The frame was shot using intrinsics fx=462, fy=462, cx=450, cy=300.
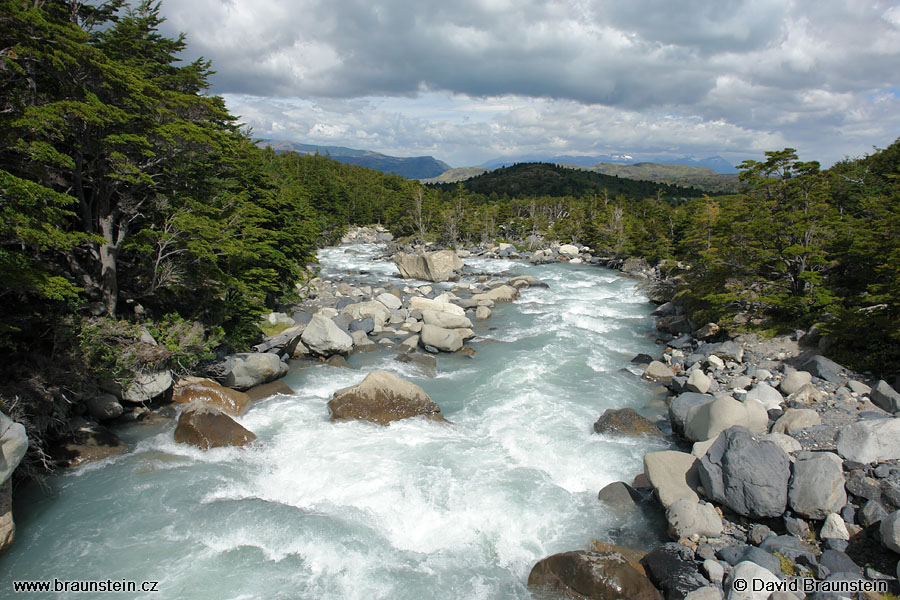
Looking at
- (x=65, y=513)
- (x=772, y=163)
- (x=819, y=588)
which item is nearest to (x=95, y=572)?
(x=65, y=513)

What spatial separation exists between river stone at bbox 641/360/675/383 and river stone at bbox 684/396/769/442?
5.07 m

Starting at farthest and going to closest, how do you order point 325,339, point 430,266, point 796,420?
point 430,266 → point 325,339 → point 796,420

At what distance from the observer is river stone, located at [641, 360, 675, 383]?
1656 cm

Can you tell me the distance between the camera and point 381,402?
1343cm

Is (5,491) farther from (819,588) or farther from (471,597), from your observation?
(819,588)

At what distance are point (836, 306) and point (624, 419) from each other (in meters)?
9.17

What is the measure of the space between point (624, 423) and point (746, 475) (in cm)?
434

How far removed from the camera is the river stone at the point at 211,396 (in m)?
13.5

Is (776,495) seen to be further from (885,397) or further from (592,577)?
(885,397)

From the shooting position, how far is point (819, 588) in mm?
6652

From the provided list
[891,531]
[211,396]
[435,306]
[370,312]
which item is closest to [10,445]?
[211,396]

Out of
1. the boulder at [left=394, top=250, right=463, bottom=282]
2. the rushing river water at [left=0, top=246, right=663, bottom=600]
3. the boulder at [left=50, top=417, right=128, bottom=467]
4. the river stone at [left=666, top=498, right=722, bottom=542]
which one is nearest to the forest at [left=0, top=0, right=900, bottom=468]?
the boulder at [left=50, top=417, right=128, bottom=467]

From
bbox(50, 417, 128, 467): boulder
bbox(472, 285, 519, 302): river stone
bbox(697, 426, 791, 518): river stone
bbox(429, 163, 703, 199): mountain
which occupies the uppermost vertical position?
bbox(429, 163, 703, 199): mountain

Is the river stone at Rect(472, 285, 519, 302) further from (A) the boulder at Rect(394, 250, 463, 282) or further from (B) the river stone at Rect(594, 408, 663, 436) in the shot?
(B) the river stone at Rect(594, 408, 663, 436)
